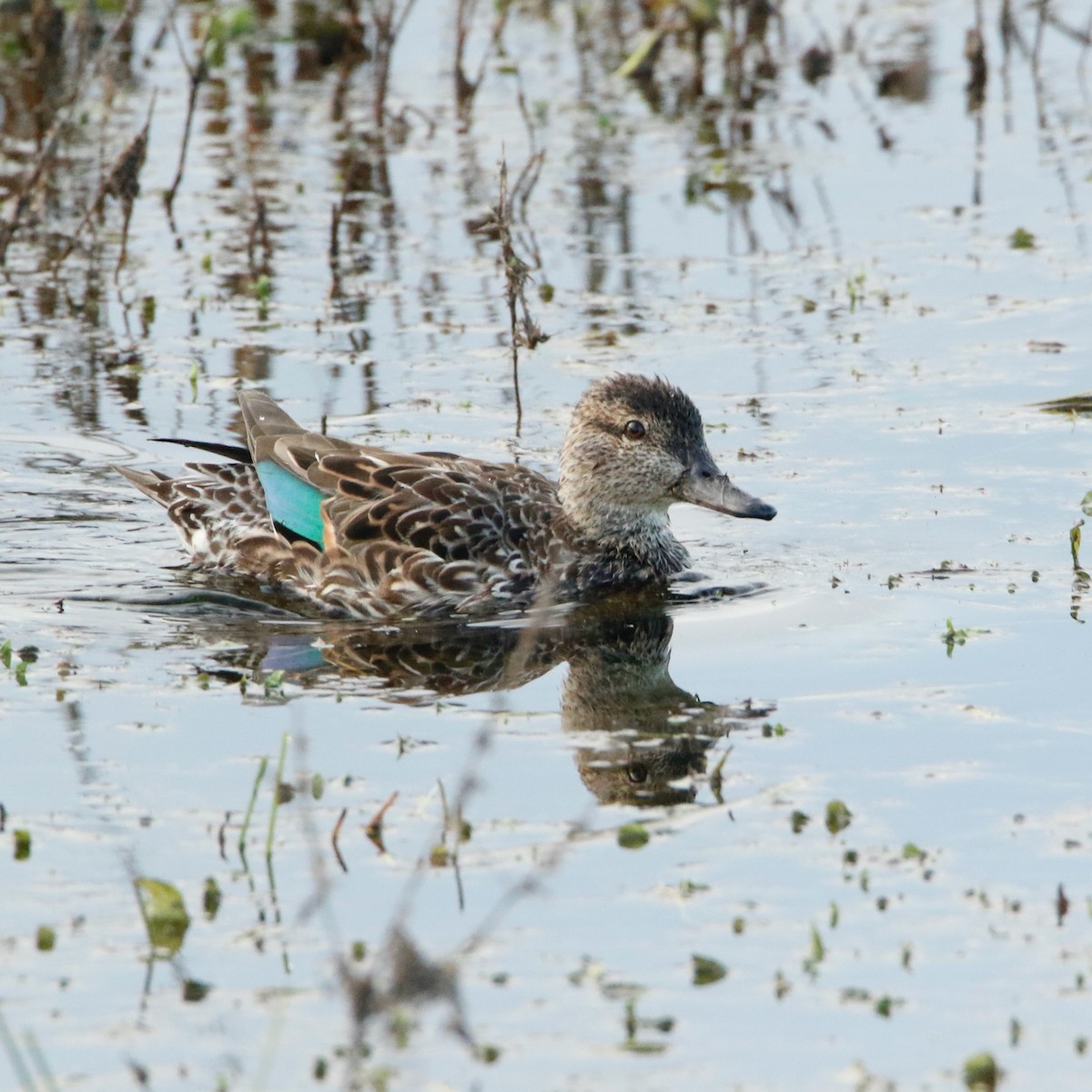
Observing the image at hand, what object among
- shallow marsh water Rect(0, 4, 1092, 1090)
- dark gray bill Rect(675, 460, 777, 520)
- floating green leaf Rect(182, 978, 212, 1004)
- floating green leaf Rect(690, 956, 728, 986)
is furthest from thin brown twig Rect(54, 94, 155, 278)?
floating green leaf Rect(690, 956, 728, 986)

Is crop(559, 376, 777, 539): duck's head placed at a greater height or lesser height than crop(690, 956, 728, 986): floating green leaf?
greater

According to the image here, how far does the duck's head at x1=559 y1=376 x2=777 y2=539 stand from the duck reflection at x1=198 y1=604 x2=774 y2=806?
53cm

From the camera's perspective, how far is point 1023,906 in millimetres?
5641

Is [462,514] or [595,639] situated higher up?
[462,514]

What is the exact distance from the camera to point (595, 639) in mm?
8383

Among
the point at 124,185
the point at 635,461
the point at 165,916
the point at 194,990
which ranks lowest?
→ the point at 194,990

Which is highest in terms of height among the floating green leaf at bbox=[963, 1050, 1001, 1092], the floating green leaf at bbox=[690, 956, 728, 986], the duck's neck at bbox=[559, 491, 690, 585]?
the duck's neck at bbox=[559, 491, 690, 585]

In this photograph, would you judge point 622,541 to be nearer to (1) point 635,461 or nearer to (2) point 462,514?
(1) point 635,461

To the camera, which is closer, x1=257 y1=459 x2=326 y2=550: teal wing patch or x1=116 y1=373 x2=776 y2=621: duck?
x1=116 y1=373 x2=776 y2=621: duck

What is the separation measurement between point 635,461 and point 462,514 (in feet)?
2.73

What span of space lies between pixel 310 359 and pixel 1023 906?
22.5 feet

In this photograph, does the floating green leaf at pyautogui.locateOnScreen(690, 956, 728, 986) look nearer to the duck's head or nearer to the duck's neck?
the duck's head

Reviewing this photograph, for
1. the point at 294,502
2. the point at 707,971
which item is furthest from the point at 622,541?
the point at 707,971

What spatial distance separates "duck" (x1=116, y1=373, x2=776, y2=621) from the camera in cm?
868
